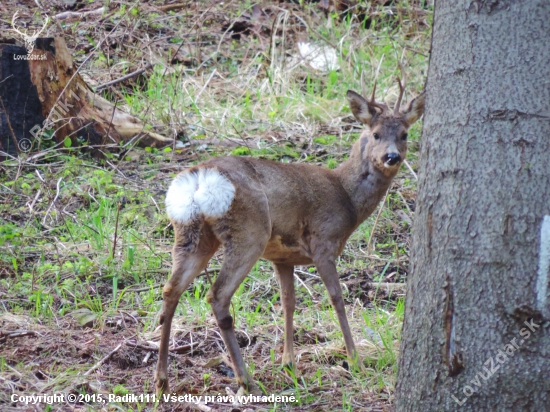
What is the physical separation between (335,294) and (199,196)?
1.18 m

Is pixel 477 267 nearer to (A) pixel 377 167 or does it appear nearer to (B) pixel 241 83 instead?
(A) pixel 377 167

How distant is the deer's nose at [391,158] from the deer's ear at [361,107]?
1.23 feet

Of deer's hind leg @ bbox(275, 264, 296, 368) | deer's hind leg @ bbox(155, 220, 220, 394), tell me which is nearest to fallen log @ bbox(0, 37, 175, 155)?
deer's hind leg @ bbox(275, 264, 296, 368)

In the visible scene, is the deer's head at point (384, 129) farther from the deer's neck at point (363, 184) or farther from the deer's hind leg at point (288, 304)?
the deer's hind leg at point (288, 304)

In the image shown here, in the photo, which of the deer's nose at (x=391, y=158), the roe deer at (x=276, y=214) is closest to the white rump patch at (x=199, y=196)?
the roe deer at (x=276, y=214)

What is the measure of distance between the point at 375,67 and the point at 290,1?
2322mm

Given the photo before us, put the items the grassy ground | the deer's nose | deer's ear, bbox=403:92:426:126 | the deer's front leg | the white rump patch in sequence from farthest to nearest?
deer's ear, bbox=403:92:426:126 < the deer's nose < the deer's front leg < the grassy ground < the white rump patch

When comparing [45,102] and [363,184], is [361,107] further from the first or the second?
[45,102]

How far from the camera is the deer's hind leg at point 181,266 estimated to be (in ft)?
12.7

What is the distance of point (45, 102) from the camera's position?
6938mm

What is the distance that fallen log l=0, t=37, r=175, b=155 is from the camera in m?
6.71

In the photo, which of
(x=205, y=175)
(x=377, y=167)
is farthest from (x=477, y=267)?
(x=377, y=167)

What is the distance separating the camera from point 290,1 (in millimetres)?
10508

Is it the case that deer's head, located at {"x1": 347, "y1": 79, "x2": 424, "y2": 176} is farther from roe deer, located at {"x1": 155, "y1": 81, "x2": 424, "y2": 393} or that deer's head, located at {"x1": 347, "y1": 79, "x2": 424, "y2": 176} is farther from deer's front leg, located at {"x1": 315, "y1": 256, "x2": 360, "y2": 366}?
deer's front leg, located at {"x1": 315, "y1": 256, "x2": 360, "y2": 366}
